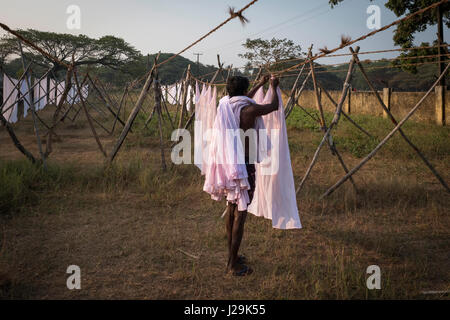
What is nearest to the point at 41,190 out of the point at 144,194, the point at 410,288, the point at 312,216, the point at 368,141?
the point at 144,194

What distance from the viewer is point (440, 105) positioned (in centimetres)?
1009

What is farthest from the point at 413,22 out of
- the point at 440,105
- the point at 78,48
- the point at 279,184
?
the point at 78,48

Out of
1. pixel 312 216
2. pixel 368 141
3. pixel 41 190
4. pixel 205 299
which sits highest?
pixel 368 141

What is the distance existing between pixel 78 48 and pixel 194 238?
2292 cm

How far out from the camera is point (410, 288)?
2.46 m

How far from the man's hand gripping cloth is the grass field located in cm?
71

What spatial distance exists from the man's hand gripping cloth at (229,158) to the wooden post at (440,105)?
390 inches

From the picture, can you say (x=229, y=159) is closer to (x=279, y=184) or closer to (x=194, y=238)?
(x=279, y=184)

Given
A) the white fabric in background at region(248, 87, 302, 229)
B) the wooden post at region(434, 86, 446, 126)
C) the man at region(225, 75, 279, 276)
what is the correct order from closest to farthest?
the man at region(225, 75, 279, 276)
the white fabric in background at region(248, 87, 302, 229)
the wooden post at region(434, 86, 446, 126)

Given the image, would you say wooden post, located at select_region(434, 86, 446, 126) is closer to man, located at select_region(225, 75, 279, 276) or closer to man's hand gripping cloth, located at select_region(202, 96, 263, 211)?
man, located at select_region(225, 75, 279, 276)

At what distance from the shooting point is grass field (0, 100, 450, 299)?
2484 mm

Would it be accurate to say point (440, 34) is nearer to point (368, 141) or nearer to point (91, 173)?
point (368, 141)

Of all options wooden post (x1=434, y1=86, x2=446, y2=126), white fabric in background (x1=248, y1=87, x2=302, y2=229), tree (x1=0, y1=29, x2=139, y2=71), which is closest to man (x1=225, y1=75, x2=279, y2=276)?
white fabric in background (x1=248, y1=87, x2=302, y2=229)

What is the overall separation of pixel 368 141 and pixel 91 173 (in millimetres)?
6258
